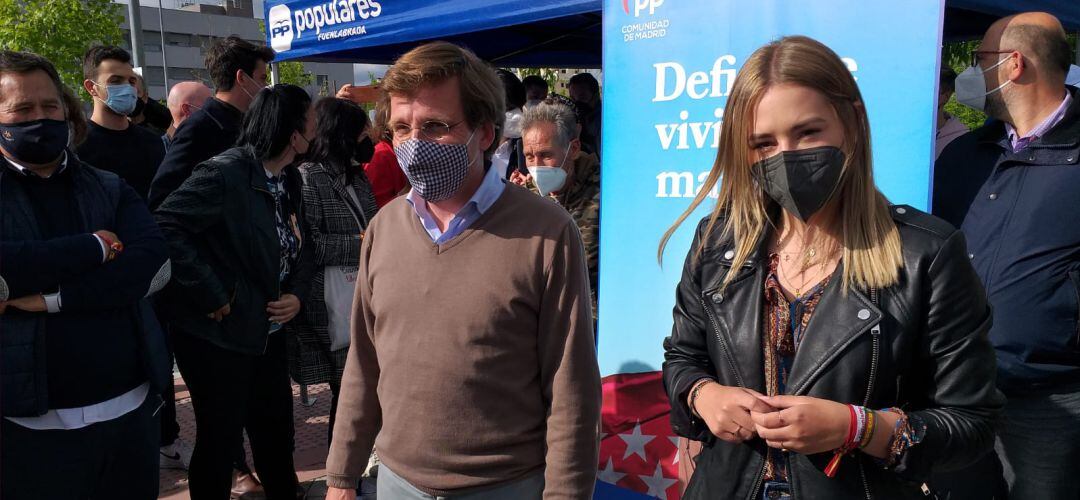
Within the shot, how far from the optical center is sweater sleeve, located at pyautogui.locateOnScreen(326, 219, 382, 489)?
194cm

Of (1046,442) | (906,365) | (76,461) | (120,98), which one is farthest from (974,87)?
(120,98)

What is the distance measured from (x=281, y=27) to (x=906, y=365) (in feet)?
18.0

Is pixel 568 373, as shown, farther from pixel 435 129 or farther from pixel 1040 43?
pixel 1040 43

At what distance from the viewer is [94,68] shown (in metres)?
4.68

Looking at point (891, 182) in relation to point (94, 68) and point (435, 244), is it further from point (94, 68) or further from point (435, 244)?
point (94, 68)

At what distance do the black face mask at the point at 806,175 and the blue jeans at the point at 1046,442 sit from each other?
1.41 meters

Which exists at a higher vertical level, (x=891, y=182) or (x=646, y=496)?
(x=891, y=182)

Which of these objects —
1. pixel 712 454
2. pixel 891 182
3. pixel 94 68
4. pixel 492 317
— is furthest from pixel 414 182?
pixel 94 68

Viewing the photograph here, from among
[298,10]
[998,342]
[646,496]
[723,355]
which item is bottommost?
[646,496]

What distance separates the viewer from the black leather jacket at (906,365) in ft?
4.29

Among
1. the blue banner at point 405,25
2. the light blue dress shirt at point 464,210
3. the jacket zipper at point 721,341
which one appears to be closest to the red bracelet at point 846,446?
the jacket zipper at point 721,341

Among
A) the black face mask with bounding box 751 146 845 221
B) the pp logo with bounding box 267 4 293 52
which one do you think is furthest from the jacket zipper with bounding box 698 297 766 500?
the pp logo with bounding box 267 4 293 52

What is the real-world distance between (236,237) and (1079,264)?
3010mm

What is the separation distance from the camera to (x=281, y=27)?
5762 millimetres
